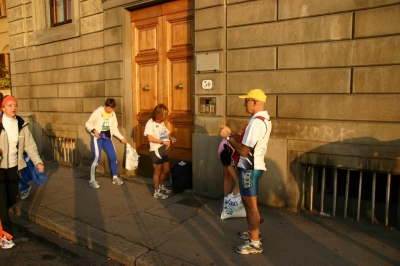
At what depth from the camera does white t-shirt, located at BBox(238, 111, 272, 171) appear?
3.38 metres

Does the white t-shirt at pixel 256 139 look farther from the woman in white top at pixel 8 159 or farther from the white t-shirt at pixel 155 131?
the woman in white top at pixel 8 159

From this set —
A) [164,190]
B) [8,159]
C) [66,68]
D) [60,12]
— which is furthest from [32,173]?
[60,12]

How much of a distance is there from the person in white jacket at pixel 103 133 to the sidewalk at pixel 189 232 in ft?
2.53

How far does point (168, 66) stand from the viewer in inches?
259

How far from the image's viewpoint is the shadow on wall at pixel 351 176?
4.25m

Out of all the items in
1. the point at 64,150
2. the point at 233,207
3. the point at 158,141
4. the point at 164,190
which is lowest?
the point at 164,190

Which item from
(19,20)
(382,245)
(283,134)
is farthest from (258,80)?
(19,20)

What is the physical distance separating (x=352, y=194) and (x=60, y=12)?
9.37m

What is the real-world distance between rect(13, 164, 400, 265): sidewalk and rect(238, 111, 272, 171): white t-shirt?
1079mm

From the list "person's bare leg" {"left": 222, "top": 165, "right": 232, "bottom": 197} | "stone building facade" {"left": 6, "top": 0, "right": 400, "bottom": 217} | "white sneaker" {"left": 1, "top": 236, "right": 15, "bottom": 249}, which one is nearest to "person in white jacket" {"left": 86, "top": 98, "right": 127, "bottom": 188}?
"stone building facade" {"left": 6, "top": 0, "right": 400, "bottom": 217}

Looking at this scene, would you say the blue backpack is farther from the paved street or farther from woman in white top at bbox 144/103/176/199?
the paved street

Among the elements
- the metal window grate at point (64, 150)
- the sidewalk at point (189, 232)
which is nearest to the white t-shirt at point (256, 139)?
the sidewalk at point (189, 232)

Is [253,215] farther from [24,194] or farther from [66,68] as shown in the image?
[66,68]

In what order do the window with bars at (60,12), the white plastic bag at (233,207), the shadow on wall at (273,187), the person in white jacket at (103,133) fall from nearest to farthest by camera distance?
the white plastic bag at (233,207)
the shadow on wall at (273,187)
the person in white jacket at (103,133)
the window with bars at (60,12)
